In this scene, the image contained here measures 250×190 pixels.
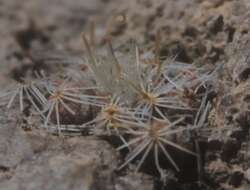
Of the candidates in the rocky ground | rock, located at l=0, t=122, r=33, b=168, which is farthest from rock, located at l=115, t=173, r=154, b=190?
rock, located at l=0, t=122, r=33, b=168

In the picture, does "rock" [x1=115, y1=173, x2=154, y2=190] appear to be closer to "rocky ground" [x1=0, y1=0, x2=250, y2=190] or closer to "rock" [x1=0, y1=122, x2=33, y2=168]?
"rocky ground" [x1=0, y1=0, x2=250, y2=190]

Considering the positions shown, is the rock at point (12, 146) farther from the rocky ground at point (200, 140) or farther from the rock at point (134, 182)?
the rock at point (134, 182)

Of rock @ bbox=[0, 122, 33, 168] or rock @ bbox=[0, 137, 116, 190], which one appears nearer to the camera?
rock @ bbox=[0, 137, 116, 190]

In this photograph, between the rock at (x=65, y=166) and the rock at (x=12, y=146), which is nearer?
the rock at (x=65, y=166)

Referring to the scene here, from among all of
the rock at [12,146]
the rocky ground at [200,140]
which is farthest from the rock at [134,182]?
the rock at [12,146]

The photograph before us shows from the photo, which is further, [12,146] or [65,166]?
[12,146]

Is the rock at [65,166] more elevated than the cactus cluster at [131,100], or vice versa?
the cactus cluster at [131,100]

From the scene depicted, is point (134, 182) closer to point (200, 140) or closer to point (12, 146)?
point (200, 140)

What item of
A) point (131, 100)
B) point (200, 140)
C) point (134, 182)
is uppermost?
point (131, 100)

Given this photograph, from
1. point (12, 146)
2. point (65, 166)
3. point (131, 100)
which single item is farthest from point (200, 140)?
point (12, 146)
